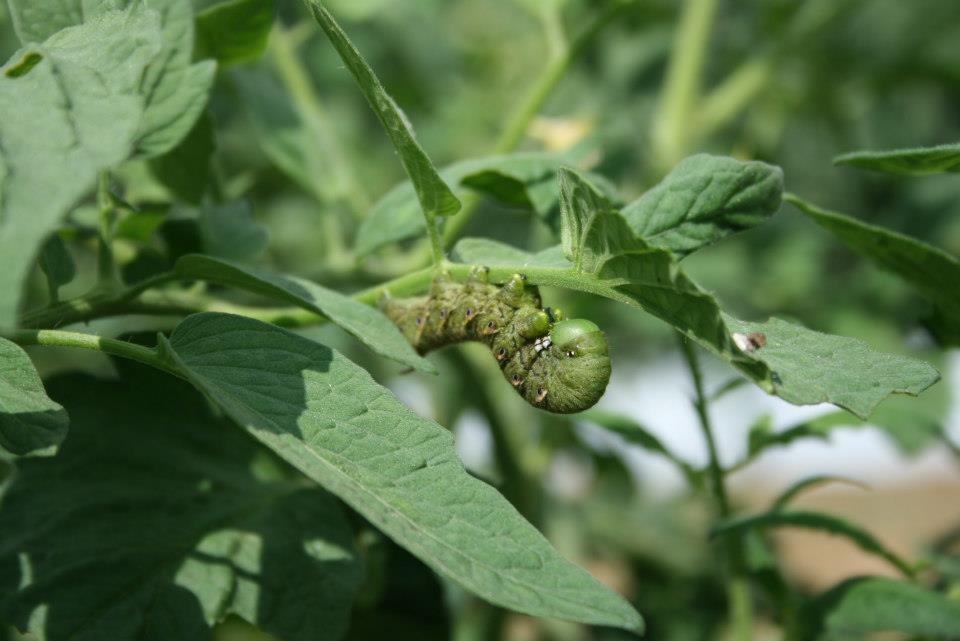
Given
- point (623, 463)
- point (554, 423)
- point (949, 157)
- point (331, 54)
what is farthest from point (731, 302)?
point (949, 157)

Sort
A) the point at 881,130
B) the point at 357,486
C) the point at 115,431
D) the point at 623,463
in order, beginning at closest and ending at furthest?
the point at 357,486 < the point at 115,431 < the point at 623,463 < the point at 881,130

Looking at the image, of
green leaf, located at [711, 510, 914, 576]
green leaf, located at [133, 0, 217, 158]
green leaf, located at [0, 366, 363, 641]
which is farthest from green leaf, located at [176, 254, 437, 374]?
green leaf, located at [711, 510, 914, 576]

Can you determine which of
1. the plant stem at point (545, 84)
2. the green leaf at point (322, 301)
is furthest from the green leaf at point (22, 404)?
the plant stem at point (545, 84)

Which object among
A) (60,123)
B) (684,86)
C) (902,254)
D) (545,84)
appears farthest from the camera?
(684,86)

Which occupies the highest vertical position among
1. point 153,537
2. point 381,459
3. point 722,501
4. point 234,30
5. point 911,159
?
point 911,159

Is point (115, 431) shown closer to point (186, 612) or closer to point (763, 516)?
point (186, 612)

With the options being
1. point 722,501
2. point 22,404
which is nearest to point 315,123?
point 722,501

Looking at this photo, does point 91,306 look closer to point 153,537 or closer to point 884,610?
point 153,537
